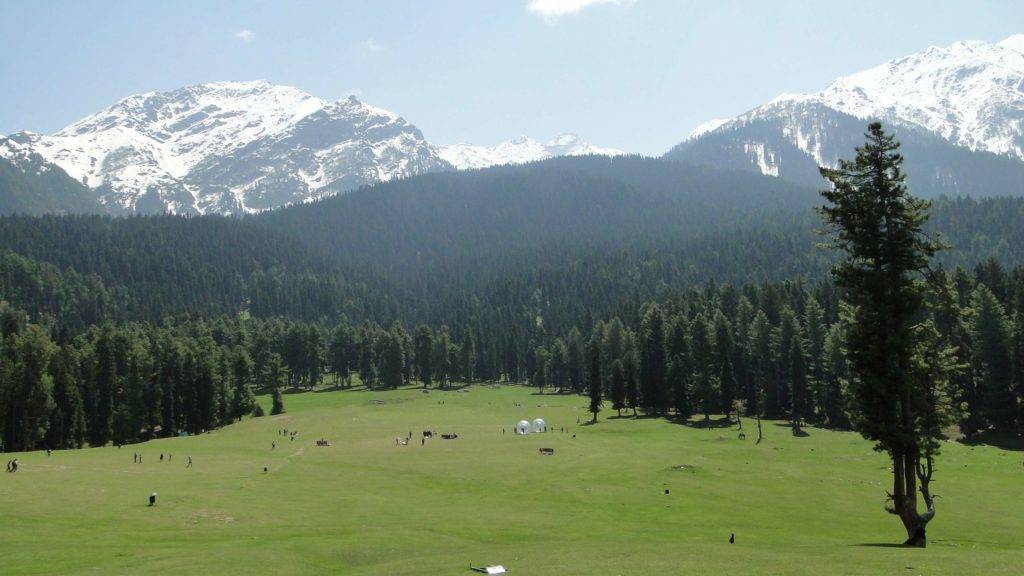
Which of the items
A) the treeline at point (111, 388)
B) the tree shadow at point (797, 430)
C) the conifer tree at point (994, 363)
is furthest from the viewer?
the treeline at point (111, 388)

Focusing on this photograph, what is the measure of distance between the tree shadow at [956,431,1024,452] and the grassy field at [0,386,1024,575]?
5175mm

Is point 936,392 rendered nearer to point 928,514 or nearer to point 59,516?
point 928,514

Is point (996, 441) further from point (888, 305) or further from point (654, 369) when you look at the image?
point (888, 305)

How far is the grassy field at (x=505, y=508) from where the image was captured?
34.8 metres

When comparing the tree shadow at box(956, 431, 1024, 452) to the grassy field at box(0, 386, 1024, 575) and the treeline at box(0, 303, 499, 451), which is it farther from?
the treeline at box(0, 303, 499, 451)

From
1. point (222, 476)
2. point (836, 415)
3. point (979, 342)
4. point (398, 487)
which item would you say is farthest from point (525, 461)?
point (979, 342)

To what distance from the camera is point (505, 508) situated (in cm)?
5506

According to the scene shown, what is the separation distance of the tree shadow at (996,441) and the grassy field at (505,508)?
518 cm

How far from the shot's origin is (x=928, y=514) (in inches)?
1351

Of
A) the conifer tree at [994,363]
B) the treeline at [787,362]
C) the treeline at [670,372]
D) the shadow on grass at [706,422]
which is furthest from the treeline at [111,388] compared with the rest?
Answer: the conifer tree at [994,363]

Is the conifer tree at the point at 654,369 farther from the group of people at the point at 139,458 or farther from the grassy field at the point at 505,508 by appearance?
the group of people at the point at 139,458

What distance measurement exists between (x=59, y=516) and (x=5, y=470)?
2747 centimetres

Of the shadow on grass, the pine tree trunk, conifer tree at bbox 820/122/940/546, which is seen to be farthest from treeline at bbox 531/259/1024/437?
conifer tree at bbox 820/122/940/546

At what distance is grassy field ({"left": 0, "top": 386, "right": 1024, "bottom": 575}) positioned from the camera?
34.8 meters
